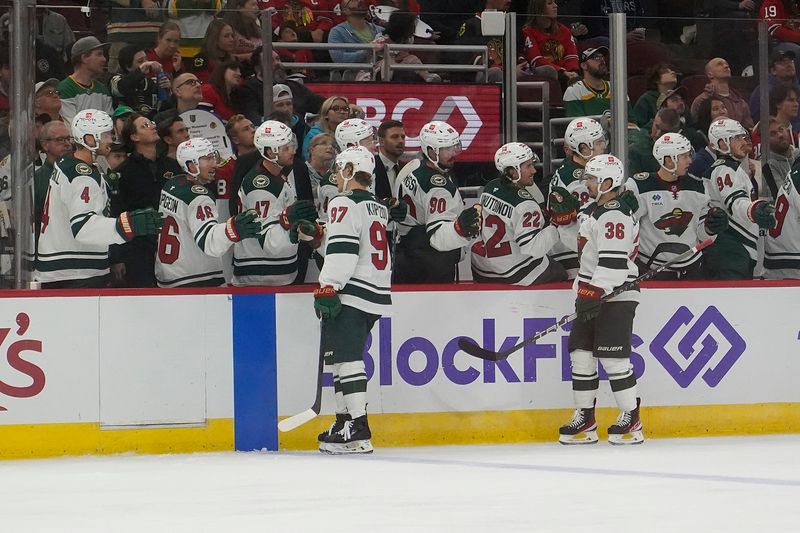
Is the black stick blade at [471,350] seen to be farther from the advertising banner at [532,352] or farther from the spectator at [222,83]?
the spectator at [222,83]

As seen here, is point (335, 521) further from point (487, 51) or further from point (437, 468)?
point (487, 51)

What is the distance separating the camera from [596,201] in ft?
22.6

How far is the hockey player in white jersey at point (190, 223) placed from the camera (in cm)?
684

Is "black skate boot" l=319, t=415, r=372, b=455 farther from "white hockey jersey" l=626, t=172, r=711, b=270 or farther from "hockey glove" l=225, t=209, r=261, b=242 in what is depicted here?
"white hockey jersey" l=626, t=172, r=711, b=270

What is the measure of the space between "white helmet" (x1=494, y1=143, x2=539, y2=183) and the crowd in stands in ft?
1.17

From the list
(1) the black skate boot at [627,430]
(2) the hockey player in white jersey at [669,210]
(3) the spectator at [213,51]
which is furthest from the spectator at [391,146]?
(1) the black skate boot at [627,430]

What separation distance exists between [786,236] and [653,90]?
3.49 ft

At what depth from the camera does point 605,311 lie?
681 cm

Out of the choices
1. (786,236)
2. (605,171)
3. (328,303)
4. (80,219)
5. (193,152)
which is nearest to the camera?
(328,303)

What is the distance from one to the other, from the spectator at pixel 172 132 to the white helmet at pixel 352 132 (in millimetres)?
751

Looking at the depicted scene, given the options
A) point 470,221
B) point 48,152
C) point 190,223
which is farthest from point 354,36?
point 48,152

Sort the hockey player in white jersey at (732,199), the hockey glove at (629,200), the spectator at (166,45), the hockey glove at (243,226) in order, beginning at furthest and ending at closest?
the hockey player in white jersey at (732,199) < the spectator at (166,45) < the hockey glove at (629,200) < the hockey glove at (243,226)

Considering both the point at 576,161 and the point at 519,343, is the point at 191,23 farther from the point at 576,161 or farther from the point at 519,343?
the point at 519,343

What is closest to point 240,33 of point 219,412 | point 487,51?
point 487,51
